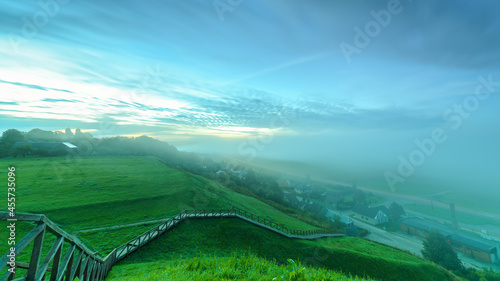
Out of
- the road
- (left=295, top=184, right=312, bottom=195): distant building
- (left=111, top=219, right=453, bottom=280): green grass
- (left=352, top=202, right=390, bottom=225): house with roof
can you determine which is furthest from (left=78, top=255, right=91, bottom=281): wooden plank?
(left=295, top=184, right=312, bottom=195): distant building

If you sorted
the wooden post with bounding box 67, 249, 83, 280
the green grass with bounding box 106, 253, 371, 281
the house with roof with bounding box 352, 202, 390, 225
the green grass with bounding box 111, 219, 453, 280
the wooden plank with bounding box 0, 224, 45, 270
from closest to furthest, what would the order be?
the wooden plank with bounding box 0, 224, 45, 270
the wooden post with bounding box 67, 249, 83, 280
the green grass with bounding box 106, 253, 371, 281
the green grass with bounding box 111, 219, 453, 280
the house with roof with bounding box 352, 202, 390, 225

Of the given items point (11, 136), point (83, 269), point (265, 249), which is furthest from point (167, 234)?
point (11, 136)

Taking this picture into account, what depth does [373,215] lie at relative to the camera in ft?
217

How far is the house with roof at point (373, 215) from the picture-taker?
6534 centimetres

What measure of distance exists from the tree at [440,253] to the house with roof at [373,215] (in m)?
30.6

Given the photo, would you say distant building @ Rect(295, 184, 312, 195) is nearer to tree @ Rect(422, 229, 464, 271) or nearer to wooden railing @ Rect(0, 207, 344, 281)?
tree @ Rect(422, 229, 464, 271)

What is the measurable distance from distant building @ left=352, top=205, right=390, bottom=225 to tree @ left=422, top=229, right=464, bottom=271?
30.6 meters

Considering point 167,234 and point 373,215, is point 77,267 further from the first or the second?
point 373,215

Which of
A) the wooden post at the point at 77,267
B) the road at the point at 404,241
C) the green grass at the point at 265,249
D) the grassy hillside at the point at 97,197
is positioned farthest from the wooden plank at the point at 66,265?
the road at the point at 404,241

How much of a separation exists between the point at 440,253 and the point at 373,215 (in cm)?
3279

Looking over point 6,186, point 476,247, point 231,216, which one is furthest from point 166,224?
point 476,247

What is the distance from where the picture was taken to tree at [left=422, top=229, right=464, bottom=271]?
33.0 m

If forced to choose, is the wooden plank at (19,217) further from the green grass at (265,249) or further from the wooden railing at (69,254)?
the green grass at (265,249)

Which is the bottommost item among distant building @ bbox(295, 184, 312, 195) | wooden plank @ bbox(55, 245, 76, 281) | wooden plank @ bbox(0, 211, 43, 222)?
distant building @ bbox(295, 184, 312, 195)
